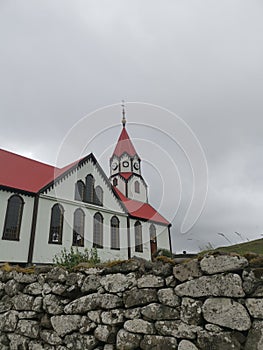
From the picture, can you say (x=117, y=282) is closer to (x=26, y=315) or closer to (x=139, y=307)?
(x=139, y=307)

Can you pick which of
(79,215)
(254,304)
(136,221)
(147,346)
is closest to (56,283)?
(147,346)

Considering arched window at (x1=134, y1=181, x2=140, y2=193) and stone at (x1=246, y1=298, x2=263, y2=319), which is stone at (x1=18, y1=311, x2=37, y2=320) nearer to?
stone at (x1=246, y1=298, x2=263, y2=319)

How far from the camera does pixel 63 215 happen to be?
16.5 metres

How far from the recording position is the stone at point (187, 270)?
288 cm

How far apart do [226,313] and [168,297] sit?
67cm

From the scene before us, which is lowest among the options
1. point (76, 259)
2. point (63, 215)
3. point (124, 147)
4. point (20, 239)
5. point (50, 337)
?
point (50, 337)

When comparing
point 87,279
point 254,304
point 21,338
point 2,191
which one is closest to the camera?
point 254,304

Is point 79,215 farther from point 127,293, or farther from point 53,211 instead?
point 127,293

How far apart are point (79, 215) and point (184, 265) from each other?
1543 cm

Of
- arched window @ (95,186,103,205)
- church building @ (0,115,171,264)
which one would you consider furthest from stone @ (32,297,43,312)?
arched window @ (95,186,103,205)

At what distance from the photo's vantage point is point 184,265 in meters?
2.98

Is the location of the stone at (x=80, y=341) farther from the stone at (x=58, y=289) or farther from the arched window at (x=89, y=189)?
the arched window at (x=89, y=189)

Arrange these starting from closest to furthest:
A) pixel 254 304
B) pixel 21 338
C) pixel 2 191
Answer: pixel 254 304
pixel 21 338
pixel 2 191

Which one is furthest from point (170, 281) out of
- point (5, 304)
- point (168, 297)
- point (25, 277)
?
point (5, 304)
